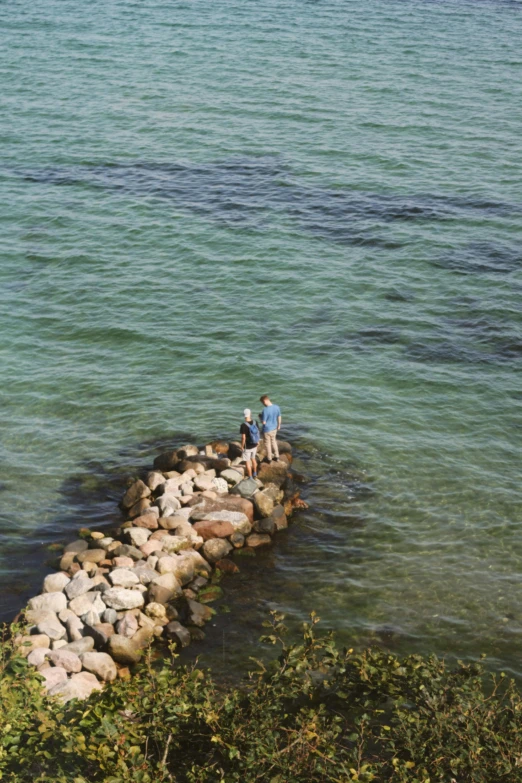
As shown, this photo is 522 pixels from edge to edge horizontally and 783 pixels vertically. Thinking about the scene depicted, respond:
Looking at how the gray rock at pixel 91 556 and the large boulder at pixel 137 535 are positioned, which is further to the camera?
the large boulder at pixel 137 535

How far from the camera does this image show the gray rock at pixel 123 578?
742 inches

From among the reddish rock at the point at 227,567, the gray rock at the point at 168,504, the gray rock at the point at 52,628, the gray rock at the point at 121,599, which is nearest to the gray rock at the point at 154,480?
the gray rock at the point at 168,504

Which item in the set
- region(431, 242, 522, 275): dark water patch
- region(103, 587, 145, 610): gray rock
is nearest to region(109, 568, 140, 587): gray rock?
region(103, 587, 145, 610): gray rock

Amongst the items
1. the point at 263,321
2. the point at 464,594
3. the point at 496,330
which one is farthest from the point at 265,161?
the point at 464,594

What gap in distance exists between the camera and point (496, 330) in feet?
102

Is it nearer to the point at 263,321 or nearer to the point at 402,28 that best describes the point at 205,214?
the point at 263,321

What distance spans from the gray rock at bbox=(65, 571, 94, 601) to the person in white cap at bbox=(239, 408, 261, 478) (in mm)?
5435

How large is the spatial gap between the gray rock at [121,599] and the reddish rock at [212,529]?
2661mm

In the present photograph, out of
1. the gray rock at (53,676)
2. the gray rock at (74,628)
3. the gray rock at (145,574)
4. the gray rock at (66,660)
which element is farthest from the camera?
the gray rock at (145,574)

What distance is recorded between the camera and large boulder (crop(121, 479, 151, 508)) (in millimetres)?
22078

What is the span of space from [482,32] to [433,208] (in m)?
30.4

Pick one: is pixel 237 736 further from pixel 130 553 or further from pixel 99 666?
pixel 130 553

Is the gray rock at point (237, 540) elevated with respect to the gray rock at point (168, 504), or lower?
lower

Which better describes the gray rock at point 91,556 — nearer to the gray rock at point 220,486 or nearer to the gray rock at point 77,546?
the gray rock at point 77,546
